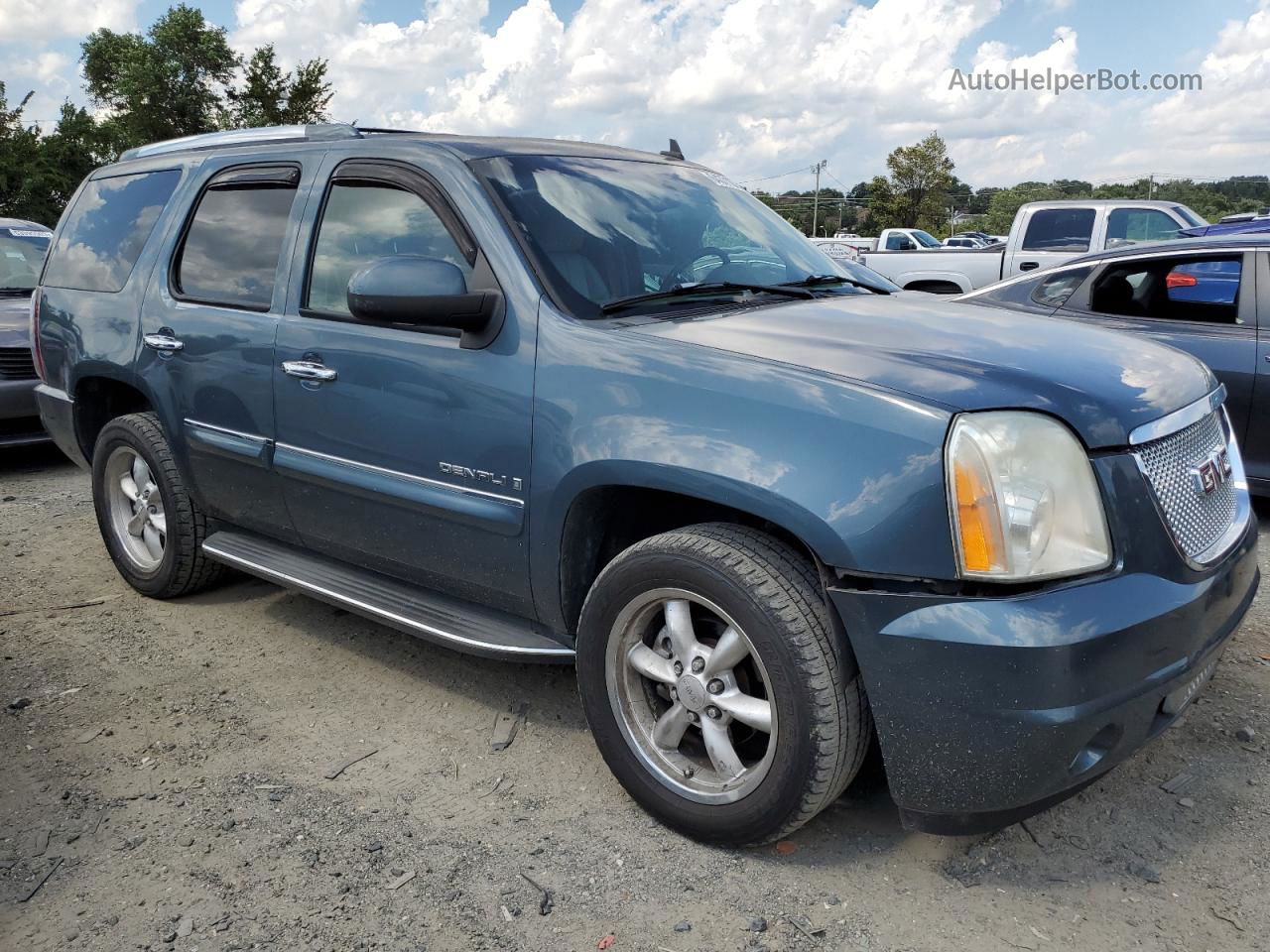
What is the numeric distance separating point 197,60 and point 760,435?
52.0 metres

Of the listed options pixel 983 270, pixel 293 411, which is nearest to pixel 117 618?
pixel 293 411

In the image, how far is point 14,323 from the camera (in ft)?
→ 24.7

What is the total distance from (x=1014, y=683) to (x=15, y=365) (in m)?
7.27

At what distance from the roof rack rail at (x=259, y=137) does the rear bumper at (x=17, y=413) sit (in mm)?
3072

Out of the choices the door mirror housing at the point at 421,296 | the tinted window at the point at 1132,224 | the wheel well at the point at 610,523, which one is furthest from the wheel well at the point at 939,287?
the door mirror housing at the point at 421,296

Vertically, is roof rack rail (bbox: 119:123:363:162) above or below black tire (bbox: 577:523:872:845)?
above

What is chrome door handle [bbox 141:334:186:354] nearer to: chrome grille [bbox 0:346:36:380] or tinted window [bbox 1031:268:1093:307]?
chrome grille [bbox 0:346:36:380]

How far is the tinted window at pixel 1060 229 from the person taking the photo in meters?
11.9

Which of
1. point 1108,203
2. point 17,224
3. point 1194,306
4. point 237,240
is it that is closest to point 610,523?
point 237,240

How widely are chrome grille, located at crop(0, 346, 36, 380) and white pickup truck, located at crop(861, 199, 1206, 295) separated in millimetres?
8651

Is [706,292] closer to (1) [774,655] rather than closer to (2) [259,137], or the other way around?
(1) [774,655]

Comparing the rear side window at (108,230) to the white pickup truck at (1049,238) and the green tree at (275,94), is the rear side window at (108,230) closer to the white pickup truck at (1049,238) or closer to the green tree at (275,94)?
the white pickup truck at (1049,238)

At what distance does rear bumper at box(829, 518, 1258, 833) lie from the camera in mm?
2213

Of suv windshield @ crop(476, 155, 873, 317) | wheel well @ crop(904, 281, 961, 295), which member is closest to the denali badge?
suv windshield @ crop(476, 155, 873, 317)
